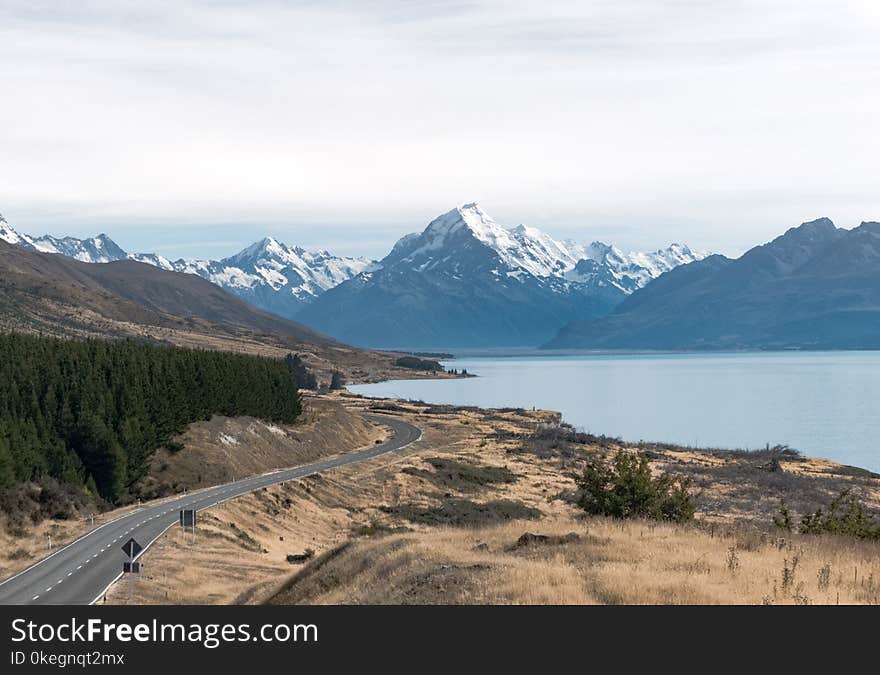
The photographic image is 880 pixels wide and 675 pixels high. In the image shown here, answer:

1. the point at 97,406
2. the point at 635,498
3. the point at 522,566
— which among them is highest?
the point at 522,566

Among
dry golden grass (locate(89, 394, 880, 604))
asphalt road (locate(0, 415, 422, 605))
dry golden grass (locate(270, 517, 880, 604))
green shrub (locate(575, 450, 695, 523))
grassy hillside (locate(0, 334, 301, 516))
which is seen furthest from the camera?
grassy hillside (locate(0, 334, 301, 516))

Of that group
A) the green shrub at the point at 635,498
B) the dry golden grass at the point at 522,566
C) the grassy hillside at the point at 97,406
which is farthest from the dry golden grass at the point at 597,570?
the grassy hillside at the point at 97,406

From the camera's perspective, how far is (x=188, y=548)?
5334 centimetres

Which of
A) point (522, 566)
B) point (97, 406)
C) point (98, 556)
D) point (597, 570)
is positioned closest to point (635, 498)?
point (522, 566)

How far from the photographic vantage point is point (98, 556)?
5000 cm

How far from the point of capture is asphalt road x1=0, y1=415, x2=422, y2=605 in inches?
1596

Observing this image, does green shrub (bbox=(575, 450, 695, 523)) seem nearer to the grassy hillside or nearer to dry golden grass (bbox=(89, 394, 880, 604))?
dry golden grass (bbox=(89, 394, 880, 604))

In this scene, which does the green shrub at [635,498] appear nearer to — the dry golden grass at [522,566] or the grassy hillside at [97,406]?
the dry golden grass at [522,566]

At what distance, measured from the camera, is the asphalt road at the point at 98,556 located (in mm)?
40531

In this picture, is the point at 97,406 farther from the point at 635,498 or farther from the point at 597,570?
the point at 597,570

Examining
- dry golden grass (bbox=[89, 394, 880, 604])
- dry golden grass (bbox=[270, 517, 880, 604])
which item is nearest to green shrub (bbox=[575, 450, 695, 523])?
dry golden grass (bbox=[89, 394, 880, 604])
